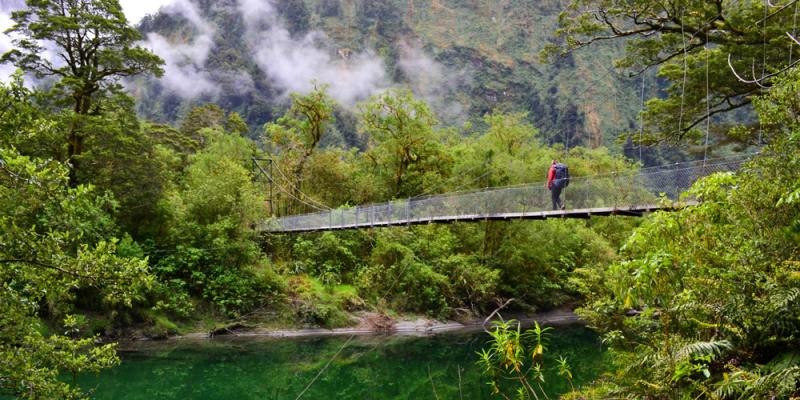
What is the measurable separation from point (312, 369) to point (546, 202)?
5.43 meters

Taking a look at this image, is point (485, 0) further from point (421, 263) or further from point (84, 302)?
point (84, 302)

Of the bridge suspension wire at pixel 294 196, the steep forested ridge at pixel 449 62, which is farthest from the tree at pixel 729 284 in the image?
the steep forested ridge at pixel 449 62

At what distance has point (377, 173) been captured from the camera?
19719mm

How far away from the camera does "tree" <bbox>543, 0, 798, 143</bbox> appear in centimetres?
759

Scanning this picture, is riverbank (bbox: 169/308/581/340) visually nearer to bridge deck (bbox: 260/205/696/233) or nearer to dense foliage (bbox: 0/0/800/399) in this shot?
dense foliage (bbox: 0/0/800/399)

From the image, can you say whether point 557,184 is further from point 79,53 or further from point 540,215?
point 79,53

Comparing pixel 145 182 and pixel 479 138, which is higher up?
pixel 479 138

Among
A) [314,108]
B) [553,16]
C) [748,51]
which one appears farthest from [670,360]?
[553,16]

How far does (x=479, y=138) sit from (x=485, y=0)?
46544 millimetres

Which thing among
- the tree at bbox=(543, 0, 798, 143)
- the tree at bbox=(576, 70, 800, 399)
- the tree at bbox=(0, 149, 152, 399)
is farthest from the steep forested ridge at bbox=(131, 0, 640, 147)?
the tree at bbox=(576, 70, 800, 399)

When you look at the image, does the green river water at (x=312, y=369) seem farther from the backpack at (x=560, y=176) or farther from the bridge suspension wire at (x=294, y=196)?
the bridge suspension wire at (x=294, y=196)

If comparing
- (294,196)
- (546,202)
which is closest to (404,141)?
(294,196)

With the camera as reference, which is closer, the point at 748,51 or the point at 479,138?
the point at 748,51

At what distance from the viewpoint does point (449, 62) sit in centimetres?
5788
